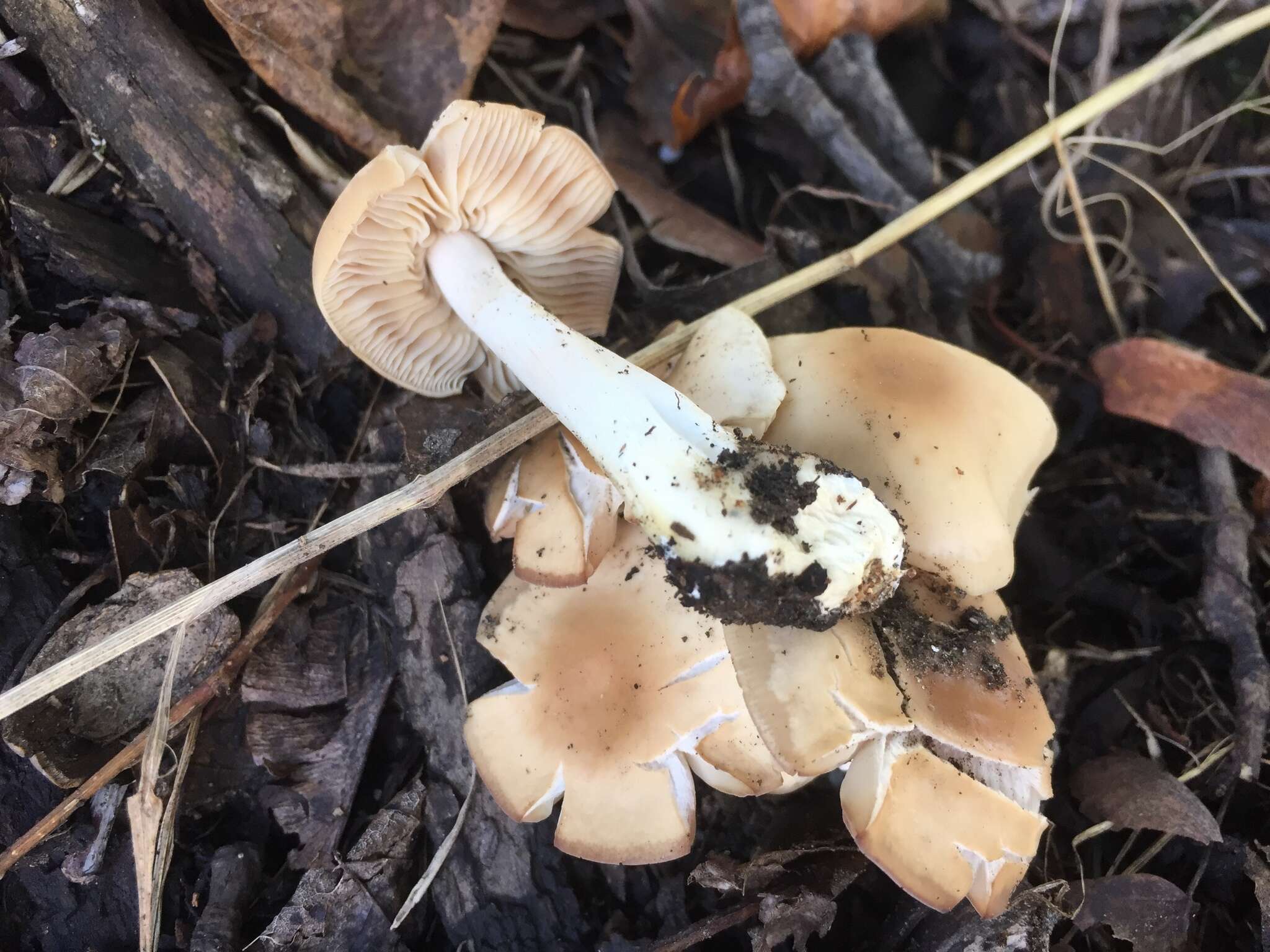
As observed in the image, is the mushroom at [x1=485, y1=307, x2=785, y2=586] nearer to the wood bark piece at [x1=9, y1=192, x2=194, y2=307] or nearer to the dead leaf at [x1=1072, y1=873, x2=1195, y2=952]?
the wood bark piece at [x1=9, y1=192, x2=194, y2=307]

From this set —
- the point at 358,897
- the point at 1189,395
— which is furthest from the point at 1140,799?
Answer: the point at 358,897

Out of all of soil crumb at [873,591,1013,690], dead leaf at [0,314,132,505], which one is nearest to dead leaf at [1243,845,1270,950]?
soil crumb at [873,591,1013,690]

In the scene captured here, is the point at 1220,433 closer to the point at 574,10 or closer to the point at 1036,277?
the point at 1036,277

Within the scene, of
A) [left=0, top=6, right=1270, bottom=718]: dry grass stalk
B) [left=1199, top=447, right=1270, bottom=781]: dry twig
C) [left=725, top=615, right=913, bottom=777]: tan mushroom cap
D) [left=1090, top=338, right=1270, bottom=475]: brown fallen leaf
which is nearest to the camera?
[left=725, top=615, right=913, bottom=777]: tan mushroom cap

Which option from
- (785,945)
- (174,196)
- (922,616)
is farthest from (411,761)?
(174,196)

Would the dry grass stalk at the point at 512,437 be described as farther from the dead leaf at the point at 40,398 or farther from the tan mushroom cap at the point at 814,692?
the tan mushroom cap at the point at 814,692
